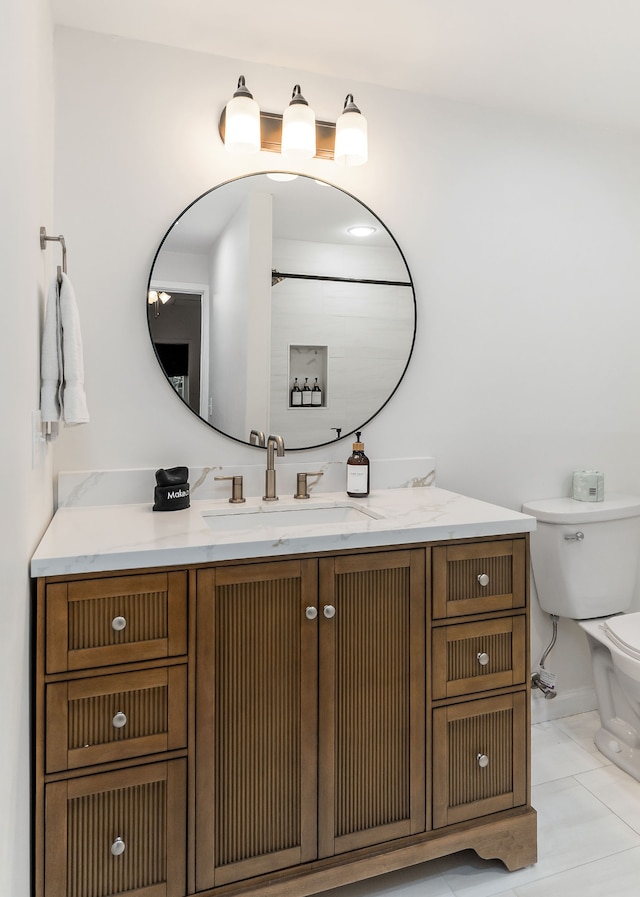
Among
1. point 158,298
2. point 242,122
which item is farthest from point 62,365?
point 242,122

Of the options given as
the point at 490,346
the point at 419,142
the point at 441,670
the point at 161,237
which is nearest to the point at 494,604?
the point at 441,670

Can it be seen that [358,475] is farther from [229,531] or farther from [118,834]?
[118,834]

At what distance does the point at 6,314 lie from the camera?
951mm

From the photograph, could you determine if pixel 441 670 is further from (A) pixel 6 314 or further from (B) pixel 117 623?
(A) pixel 6 314

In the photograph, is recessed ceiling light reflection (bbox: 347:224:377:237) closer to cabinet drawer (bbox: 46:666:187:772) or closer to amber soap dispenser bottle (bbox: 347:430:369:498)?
amber soap dispenser bottle (bbox: 347:430:369:498)

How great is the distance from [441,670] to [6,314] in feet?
4.27

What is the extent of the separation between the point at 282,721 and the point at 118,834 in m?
0.42

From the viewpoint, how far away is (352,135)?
1912mm

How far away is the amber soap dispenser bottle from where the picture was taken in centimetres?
199

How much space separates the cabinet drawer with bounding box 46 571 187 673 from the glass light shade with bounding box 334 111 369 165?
4.71ft

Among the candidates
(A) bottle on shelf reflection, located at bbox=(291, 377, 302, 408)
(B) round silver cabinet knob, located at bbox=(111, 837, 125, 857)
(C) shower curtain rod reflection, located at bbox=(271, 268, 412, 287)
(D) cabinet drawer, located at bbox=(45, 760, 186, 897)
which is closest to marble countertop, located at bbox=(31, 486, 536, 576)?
(A) bottle on shelf reflection, located at bbox=(291, 377, 302, 408)

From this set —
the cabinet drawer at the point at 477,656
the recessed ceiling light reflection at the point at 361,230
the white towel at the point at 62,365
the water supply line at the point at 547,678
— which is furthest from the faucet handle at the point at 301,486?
the water supply line at the point at 547,678

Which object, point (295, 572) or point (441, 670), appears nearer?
point (295, 572)

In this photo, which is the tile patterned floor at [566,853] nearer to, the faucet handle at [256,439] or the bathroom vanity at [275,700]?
the bathroom vanity at [275,700]
